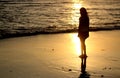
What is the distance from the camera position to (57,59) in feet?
43.7

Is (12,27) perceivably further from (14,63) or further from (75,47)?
(14,63)

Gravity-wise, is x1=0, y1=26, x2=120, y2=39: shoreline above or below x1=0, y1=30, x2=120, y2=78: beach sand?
below

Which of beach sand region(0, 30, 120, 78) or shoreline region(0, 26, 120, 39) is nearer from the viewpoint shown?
beach sand region(0, 30, 120, 78)

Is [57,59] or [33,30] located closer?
[57,59]

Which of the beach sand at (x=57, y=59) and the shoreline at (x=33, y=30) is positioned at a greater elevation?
the beach sand at (x=57, y=59)

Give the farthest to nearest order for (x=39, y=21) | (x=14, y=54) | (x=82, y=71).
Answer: (x=39, y=21)
(x=14, y=54)
(x=82, y=71)

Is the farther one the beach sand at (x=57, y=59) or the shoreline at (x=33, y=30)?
the shoreline at (x=33, y=30)

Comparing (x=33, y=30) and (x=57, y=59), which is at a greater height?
(x=57, y=59)

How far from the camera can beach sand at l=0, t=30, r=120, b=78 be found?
36.9 feet

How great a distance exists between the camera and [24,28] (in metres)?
25.9

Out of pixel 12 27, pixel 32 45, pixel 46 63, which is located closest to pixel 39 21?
pixel 12 27

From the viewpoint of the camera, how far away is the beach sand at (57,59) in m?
11.2

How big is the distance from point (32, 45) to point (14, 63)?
4069mm

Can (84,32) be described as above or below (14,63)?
above
